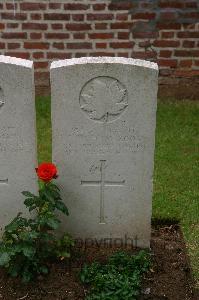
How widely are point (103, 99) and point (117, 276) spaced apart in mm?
1211

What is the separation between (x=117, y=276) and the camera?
12.4 ft

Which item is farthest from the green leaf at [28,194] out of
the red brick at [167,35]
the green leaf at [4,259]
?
the red brick at [167,35]

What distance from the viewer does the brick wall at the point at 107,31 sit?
653cm

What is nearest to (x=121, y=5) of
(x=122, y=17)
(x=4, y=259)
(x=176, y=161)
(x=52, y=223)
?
(x=122, y=17)

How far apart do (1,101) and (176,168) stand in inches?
90.4

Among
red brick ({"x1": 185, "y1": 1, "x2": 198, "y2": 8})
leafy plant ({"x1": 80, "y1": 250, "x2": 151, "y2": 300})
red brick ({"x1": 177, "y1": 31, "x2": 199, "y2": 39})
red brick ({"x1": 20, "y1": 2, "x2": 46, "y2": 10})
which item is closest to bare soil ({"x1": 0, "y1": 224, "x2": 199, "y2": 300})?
leafy plant ({"x1": 80, "y1": 250, "x2": 151, "y2": 300})

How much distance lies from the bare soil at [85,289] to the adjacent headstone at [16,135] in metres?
0.53

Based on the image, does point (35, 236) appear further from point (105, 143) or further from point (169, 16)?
point (169, 16)

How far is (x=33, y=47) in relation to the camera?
679 cm

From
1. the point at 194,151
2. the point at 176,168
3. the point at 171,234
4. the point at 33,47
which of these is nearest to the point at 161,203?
the point at 171,234

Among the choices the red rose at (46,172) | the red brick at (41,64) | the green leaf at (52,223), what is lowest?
the green leaf at (52,223)

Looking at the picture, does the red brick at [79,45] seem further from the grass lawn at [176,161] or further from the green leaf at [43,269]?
the green leaf at [43,269]

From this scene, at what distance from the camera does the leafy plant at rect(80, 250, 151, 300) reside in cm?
365

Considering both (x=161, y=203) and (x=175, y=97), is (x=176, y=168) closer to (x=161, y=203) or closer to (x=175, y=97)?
(x=161, y=203)
